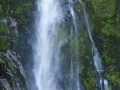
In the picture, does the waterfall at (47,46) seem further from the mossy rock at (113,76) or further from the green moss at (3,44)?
the mossy rock at (113,76)

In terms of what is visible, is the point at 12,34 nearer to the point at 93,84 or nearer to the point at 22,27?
the point at 22,27

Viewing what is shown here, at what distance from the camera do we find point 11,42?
27.1 meters

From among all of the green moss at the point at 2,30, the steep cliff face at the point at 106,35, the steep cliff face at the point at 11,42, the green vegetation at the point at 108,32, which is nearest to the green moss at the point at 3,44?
the steep cliff face at the point at 11,42

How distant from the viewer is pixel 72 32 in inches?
1203

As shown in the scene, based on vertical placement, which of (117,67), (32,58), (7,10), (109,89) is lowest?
(109,89)

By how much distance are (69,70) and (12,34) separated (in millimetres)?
7482

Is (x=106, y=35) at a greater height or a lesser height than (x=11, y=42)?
lesser

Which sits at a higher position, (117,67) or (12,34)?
(12,34)

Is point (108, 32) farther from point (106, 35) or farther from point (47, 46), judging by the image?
point (47, 46)

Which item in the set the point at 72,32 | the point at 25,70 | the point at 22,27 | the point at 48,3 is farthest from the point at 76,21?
the point at 25,70

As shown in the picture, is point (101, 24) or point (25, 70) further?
point (101, 24)

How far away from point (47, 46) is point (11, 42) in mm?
4510

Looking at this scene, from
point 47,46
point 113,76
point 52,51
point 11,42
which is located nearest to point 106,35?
point 113,76

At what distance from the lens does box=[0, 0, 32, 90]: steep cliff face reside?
24.2 meters
